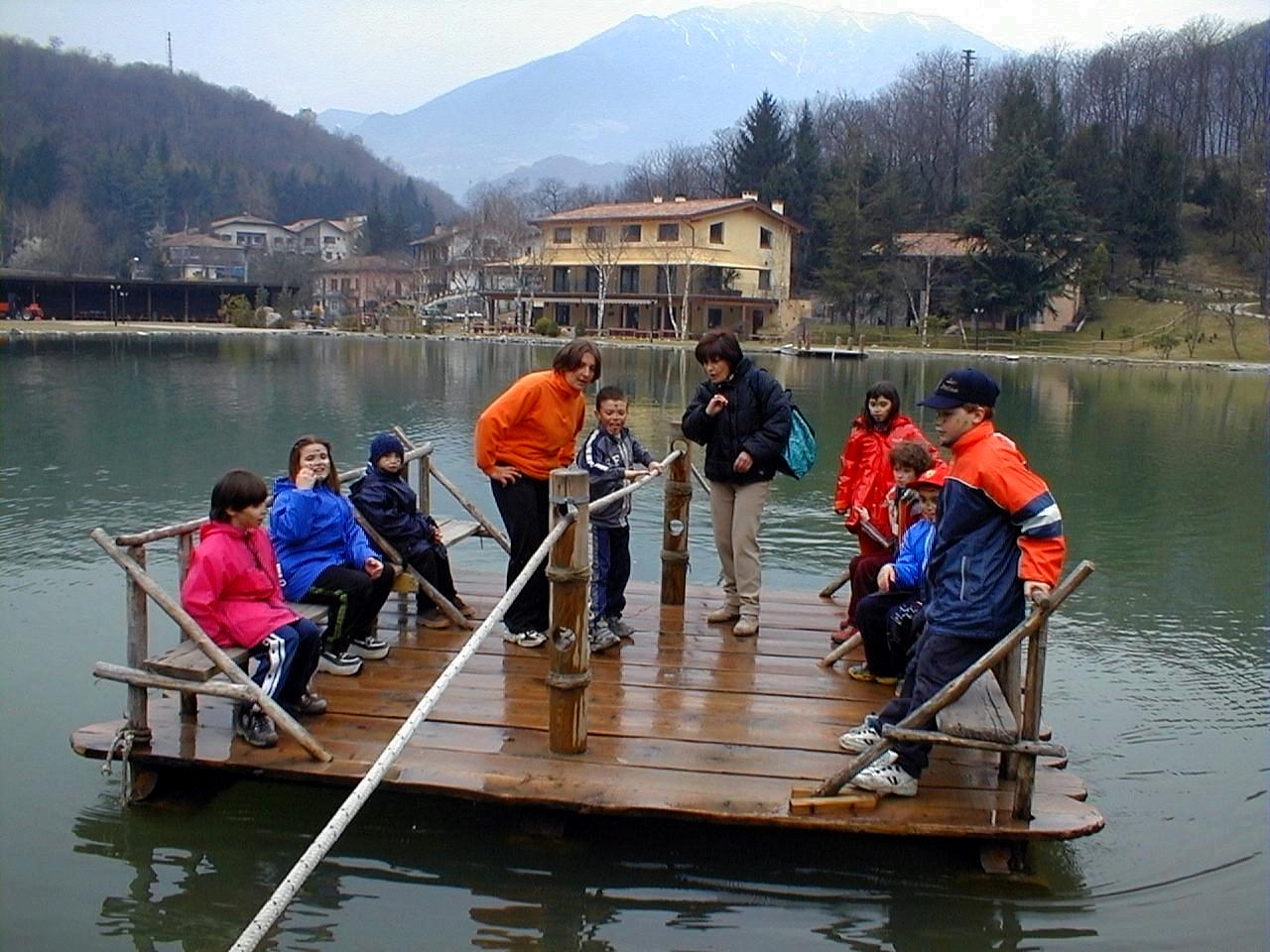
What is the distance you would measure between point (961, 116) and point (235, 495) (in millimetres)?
89909

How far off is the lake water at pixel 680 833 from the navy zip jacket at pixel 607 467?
1885 mm

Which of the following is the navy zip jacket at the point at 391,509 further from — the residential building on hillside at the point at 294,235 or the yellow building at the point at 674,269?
the residential building on hillside at the point at 294,235

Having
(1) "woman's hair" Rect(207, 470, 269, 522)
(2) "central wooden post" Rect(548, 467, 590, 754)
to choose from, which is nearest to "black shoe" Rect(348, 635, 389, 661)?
(1) "woman's hair" Rect(207, 470, 269, 522)

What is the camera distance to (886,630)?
642 centimetres

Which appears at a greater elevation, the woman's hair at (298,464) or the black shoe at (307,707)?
the woman's hair at (298,464)

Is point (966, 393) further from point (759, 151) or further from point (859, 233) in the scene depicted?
point (759, 151)

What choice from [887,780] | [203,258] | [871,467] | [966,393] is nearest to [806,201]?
[203,258]

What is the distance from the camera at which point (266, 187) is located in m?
133

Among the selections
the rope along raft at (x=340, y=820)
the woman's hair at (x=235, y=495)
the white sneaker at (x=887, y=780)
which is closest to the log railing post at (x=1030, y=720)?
the white sneaker at (x=887, y=780)

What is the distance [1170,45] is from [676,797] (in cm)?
10023

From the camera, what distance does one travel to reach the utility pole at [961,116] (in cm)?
8162

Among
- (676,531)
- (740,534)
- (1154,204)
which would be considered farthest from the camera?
(1154,204)

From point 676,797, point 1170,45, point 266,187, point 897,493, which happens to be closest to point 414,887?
point 676,797

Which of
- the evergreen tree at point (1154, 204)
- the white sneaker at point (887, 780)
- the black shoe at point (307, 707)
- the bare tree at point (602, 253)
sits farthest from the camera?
the bare tree at point (602, 253)
